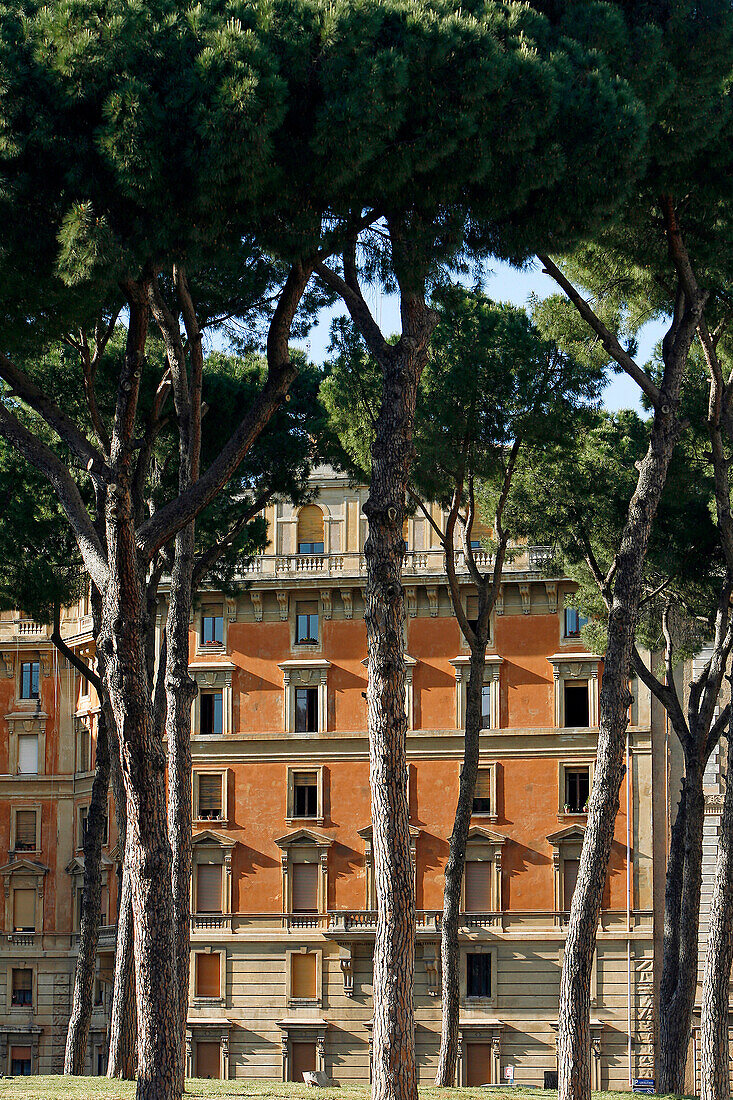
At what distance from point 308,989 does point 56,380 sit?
20940 millimetres

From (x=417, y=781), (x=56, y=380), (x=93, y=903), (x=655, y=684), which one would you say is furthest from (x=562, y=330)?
(x=417, y=781)

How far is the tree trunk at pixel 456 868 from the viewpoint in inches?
750

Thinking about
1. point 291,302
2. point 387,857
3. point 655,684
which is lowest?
point 387,857

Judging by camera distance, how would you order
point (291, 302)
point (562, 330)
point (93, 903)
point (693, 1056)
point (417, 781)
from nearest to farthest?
1. point (291, 302)
2. point (562, 330)
3. point (93, 903)
4. point (693, 1056)
5. point (417, 781)

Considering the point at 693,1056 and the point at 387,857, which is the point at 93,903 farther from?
the point at 693,1056

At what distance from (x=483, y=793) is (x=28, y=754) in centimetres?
1237

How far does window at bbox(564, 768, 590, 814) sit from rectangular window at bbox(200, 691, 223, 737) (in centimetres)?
823

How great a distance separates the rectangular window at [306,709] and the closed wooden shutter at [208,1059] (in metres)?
7.45

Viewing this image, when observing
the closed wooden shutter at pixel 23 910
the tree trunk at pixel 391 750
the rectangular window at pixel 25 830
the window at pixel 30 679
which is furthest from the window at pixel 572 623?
the tree trunk at pixel 391 750

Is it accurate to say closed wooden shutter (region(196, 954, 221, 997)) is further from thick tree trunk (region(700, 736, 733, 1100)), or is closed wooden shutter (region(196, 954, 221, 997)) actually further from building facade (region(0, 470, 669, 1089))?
thick tree trunk (region(700, 736, 733, 1100))

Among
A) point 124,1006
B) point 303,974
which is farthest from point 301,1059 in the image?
point 124,1006

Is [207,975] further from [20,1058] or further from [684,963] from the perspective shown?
[684,963]

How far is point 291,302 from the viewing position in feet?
38.5

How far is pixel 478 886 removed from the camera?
3303 cm
